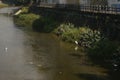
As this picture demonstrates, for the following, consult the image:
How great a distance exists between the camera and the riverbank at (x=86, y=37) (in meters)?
31.6

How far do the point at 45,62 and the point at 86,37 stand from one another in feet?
32.6

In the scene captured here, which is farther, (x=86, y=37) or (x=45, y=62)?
(x=86, y=37)

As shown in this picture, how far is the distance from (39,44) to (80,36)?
18.1ft

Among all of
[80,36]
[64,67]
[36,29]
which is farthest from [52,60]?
[36,29]

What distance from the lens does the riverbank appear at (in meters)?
31.6

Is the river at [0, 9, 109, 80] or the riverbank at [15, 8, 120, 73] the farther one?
the riverbank at [15, 8, 120, 73]

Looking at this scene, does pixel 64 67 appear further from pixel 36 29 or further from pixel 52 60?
pixel 36 29

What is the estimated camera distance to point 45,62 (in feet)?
104

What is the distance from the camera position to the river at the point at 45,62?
26914 millimetres

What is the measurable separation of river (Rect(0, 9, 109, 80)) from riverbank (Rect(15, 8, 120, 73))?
110 centimetres

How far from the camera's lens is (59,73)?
27.7 meters

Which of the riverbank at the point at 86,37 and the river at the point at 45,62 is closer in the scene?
the river at the point at 45,62

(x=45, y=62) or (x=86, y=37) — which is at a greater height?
(x=86, y=37)

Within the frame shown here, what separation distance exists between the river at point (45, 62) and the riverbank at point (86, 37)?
1.10m
